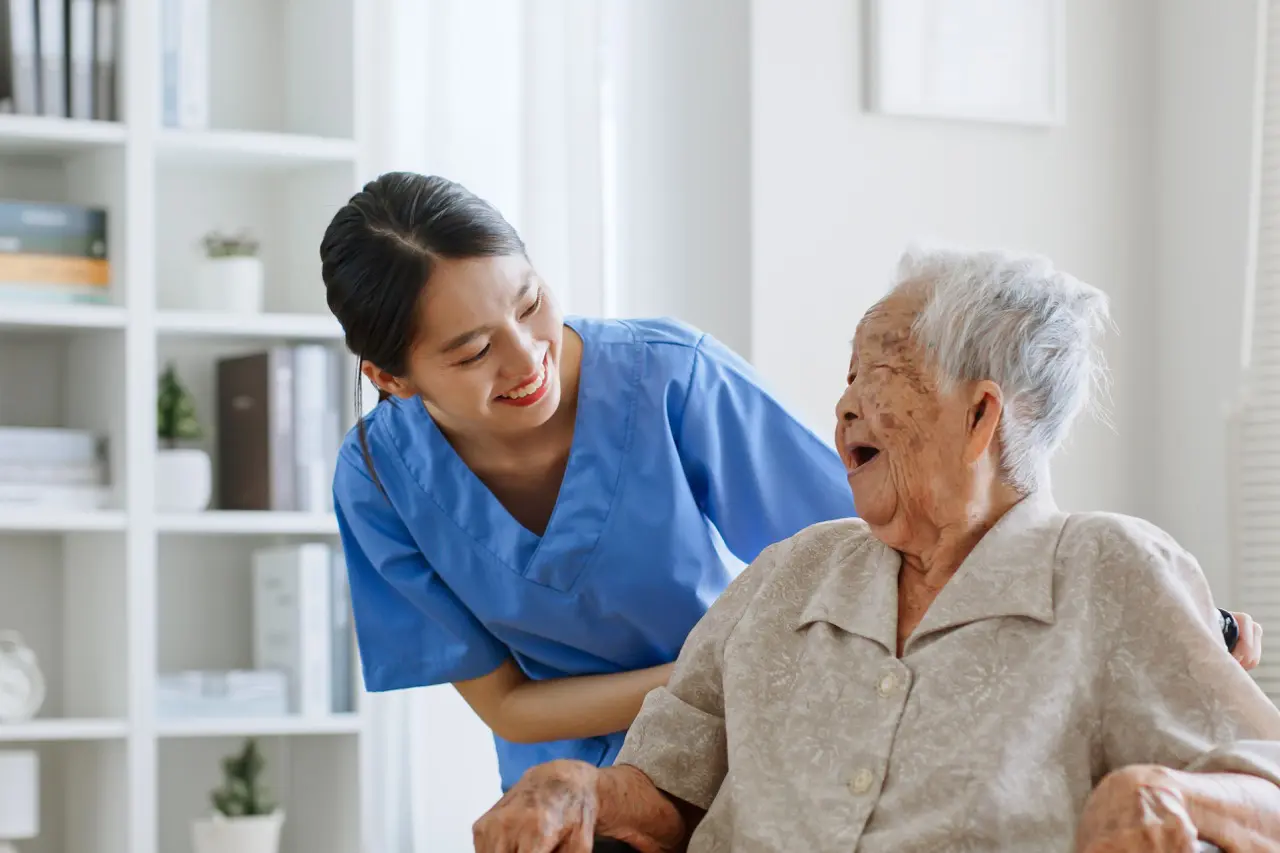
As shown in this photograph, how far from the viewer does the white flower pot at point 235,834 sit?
10.3ft

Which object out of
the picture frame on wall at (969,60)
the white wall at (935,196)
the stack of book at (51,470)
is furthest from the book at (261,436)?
the picture frame on wall at (969,60)

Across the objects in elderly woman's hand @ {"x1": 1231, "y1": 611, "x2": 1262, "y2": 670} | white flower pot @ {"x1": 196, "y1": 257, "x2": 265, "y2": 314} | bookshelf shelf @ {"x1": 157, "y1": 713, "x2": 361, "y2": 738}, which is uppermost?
white flower pot @ {"x1": 196, "y1": 257, "x2": 265, "y2": 314}

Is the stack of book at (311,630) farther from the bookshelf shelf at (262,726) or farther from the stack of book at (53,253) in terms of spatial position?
the stack of book at (53,253)

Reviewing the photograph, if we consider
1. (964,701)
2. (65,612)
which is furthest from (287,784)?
(964,701)

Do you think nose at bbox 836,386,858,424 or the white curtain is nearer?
nose at bbox 836,386,858,424

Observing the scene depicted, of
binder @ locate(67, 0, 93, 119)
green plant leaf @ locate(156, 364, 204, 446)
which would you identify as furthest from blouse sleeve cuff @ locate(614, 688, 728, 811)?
binder @ locate(67, 0, 93, 119)

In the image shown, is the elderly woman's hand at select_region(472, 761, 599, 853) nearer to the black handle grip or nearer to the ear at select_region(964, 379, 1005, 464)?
the ear at select_region(964, 379, 1005, 464)

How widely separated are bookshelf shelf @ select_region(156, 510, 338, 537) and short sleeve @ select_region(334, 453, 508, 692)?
108 centimetres

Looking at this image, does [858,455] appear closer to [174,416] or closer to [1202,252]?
[174,416]

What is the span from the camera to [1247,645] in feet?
5.16

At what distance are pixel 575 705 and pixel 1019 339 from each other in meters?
0.77

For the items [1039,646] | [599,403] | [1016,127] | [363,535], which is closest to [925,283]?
[1039,646]

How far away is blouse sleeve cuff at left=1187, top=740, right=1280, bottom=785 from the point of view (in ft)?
4.27

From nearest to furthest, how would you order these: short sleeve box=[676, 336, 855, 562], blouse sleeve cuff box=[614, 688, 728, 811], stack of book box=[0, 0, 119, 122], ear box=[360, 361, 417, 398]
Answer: blouse sleeve cuff box=[614, 688, 728, 811]
ear box=[360, 361, 417, 398]
short sleeve box=[676, 336, 855, 562]
stack of book box=[0, 0, 119, 122]
